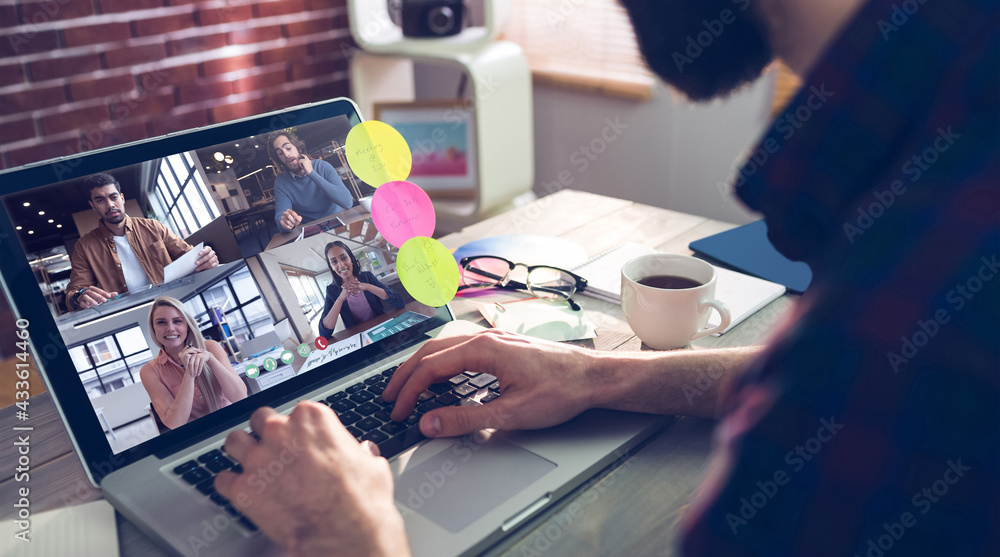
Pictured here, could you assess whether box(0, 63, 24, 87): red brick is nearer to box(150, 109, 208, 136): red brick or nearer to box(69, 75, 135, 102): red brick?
box(69, 75, 135, 102): red brick

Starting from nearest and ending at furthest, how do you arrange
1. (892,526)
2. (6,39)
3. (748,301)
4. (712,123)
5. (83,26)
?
(892,526), (748,301), (6,39), (83,26), (712,123)

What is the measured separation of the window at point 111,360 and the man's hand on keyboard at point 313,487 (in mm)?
122

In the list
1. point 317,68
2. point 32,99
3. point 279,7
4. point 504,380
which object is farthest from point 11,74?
point 504,380

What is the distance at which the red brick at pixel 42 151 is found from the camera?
1946 millimetres

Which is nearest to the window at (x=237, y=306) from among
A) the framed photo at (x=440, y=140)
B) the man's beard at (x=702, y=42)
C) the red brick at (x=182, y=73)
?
the man's beard at (x=702, y=42)

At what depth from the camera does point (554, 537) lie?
544 millimetres

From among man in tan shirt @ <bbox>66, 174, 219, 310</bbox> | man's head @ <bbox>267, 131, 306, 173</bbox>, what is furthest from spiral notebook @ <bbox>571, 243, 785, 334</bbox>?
man in tan shirt @ <bbox>66, 174, 219, 310</bbox>

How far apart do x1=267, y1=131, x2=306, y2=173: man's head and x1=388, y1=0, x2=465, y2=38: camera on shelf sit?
158 cm

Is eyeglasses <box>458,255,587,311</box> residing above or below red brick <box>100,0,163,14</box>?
below

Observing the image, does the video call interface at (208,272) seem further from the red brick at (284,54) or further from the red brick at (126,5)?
the red brick at (284,54)

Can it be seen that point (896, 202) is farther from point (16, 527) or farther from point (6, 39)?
point (6, 39)

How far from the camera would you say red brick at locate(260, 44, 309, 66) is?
2410 millimetres

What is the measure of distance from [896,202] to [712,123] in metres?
2.00

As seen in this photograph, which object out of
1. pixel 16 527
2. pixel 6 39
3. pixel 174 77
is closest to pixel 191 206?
pixel 16 527
